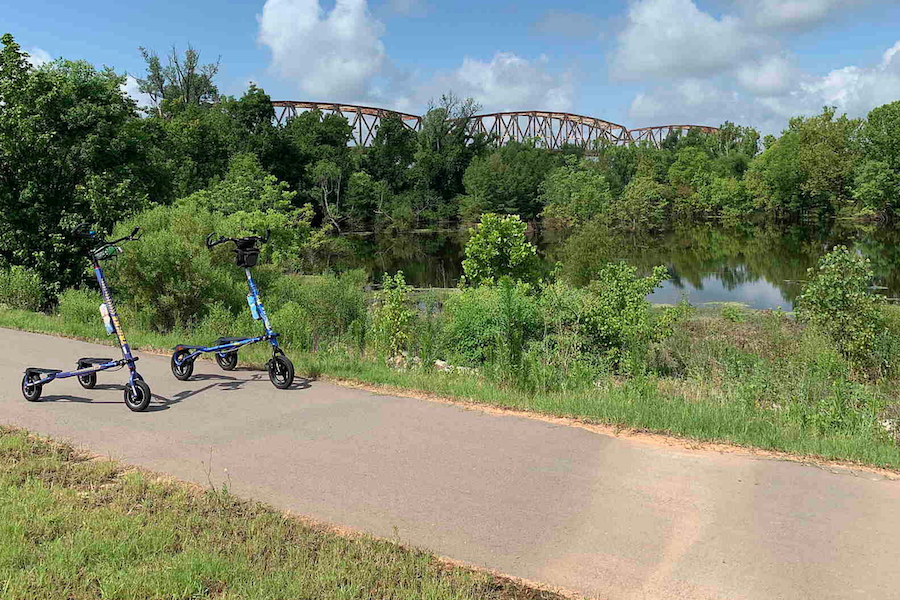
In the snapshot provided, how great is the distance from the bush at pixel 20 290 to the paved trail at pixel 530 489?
9.15 metres

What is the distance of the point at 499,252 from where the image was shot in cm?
1745

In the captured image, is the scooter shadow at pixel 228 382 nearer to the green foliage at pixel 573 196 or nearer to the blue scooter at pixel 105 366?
the blue scooter at pixel 105 366

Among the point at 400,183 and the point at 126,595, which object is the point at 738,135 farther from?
A: the point at 126,595

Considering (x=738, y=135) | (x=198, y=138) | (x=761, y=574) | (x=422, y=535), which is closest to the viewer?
(x=761, y=574)

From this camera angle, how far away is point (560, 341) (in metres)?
12.2

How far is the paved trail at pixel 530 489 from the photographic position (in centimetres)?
386

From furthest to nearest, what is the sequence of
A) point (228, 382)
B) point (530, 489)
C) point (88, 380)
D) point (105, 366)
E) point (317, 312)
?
point (317, 312)
point (228, 382)
point (88, 380)
point (105, 366)
point (530, 489)

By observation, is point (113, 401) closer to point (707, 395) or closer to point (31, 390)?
point (31, 390)

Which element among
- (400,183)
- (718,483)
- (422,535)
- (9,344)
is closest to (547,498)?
(422,535)

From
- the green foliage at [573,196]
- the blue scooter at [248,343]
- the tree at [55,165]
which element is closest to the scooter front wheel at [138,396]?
the blue scooter at [248,343]

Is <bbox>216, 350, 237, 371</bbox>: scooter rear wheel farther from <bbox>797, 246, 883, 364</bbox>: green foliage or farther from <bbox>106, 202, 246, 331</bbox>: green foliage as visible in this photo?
<bbox>797, 246, 883, 364</bbox>: green foliage

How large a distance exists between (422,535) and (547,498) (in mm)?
1015

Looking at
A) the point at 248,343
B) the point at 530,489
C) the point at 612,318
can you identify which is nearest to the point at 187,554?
the point at 530,489

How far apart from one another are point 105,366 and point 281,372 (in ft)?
5.99
